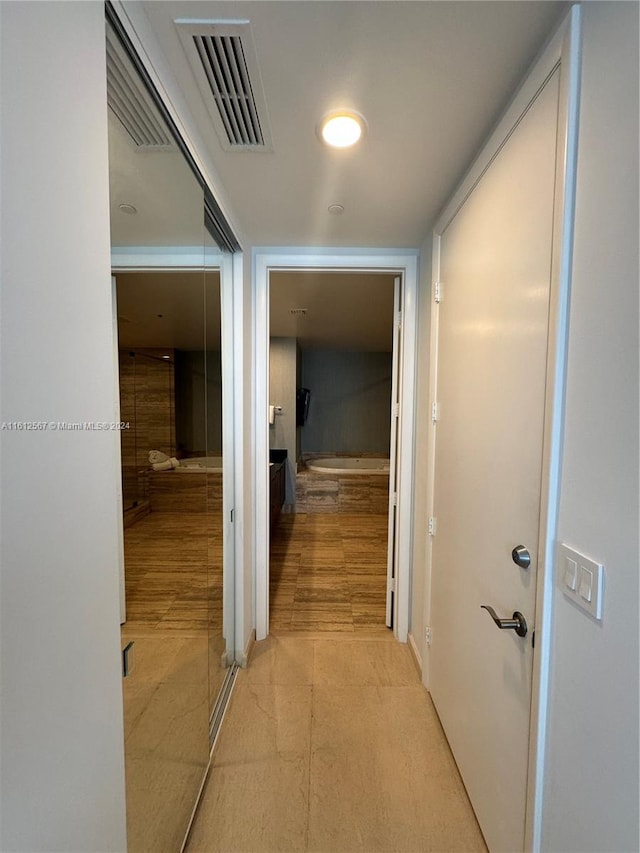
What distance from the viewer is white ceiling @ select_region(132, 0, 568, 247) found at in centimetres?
86

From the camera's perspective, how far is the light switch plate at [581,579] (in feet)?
2.36

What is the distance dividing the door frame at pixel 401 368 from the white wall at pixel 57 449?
1.44 meters

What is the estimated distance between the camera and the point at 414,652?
2123mm

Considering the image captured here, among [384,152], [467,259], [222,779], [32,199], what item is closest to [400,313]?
[467,259]

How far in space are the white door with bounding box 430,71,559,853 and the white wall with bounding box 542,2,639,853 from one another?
120 millimetres

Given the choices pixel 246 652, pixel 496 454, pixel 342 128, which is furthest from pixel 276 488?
pixel 342 128

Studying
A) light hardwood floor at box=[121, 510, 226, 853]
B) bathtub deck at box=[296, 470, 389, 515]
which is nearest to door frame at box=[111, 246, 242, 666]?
light hardwood floor at box=[121, 510, 226, 853]

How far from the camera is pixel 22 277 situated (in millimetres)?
502

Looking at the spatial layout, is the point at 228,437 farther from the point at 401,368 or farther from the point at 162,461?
the point at 401,368

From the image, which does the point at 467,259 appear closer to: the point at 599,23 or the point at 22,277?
the point at 599,23

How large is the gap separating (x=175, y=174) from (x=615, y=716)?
1901mm

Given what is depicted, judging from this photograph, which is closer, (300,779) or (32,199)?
(32,199)

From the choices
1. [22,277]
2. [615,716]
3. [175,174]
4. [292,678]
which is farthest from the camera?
[292,678]

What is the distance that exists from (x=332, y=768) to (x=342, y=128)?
250 cm
